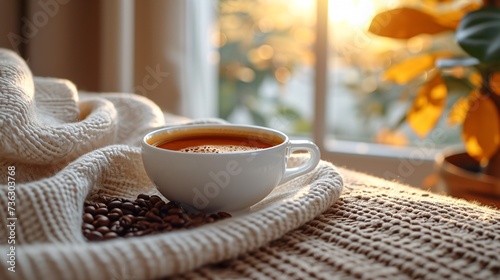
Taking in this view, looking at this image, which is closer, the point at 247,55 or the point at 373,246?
the point at 373,246

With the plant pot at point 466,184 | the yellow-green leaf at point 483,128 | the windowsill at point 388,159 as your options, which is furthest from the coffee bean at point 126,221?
the windowsill at point 388,159

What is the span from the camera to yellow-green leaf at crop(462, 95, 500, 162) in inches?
43.9

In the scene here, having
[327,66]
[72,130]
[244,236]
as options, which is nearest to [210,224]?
[244,236]

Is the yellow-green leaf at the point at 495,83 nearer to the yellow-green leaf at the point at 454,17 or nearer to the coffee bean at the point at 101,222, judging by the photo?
the yellow-green leaf at the point at 454,17

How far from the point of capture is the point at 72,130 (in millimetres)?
694

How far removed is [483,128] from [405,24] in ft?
0.87

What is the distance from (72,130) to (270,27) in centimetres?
118

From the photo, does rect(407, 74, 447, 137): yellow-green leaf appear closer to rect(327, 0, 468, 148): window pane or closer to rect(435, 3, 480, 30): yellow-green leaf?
rect(435, 3, 480, 30): yellow-green leaf

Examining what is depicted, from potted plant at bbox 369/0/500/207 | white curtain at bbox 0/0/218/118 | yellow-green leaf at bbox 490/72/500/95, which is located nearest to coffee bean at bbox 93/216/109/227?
potted plant at bbox 369/0/500/207

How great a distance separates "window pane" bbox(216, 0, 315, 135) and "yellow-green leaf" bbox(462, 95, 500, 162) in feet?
2.18

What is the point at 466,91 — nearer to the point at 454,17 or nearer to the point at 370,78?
the point at 454,17

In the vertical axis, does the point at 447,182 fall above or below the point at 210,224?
below

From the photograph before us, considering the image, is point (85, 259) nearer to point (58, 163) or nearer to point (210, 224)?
point (210, 224)

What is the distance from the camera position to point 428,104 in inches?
48.8
